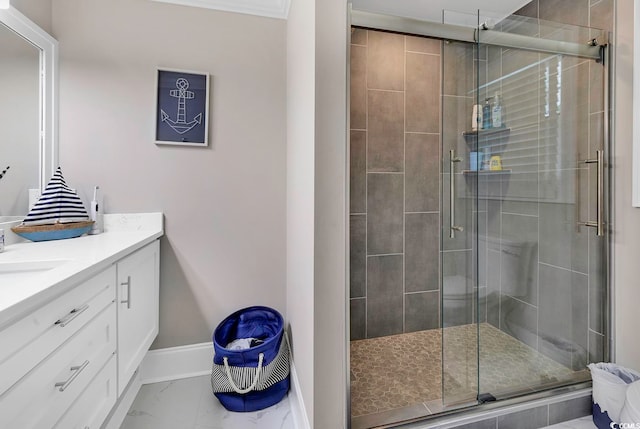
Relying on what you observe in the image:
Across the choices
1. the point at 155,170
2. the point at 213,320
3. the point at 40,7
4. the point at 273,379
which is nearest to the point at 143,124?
the point at 155,170

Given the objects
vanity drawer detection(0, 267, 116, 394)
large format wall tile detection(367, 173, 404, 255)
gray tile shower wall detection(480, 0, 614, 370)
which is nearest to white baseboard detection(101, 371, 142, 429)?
vanity drawer detection(0, 267, 116, 394)

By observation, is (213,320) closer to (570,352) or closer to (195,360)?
(195,360)

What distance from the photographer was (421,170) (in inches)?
90.7

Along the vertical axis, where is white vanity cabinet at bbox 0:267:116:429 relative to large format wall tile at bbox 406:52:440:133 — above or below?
below

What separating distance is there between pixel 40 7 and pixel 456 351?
2.91 m

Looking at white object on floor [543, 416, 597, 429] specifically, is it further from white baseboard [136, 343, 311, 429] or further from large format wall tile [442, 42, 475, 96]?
large format wall tile [442, 42, 475, 96]

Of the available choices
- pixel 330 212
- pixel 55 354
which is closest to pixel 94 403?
pixel 55 354

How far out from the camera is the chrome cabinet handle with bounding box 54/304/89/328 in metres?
0.87

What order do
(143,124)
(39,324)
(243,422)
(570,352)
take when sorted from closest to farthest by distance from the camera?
(39,324) → (243,422) → (570,352) → (143,124)

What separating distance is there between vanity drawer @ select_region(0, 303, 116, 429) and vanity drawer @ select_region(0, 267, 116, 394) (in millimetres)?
28

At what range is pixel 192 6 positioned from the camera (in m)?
1.80

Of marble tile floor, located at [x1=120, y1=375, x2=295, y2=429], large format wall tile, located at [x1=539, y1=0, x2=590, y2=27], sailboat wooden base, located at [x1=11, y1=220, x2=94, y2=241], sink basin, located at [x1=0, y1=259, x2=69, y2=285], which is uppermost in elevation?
large format wall tile, located at [x1=539, y1=0, x2=590, y2=27]

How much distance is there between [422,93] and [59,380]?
8.45 feet

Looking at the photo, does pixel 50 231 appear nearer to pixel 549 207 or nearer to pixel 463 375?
pixel 463 375
